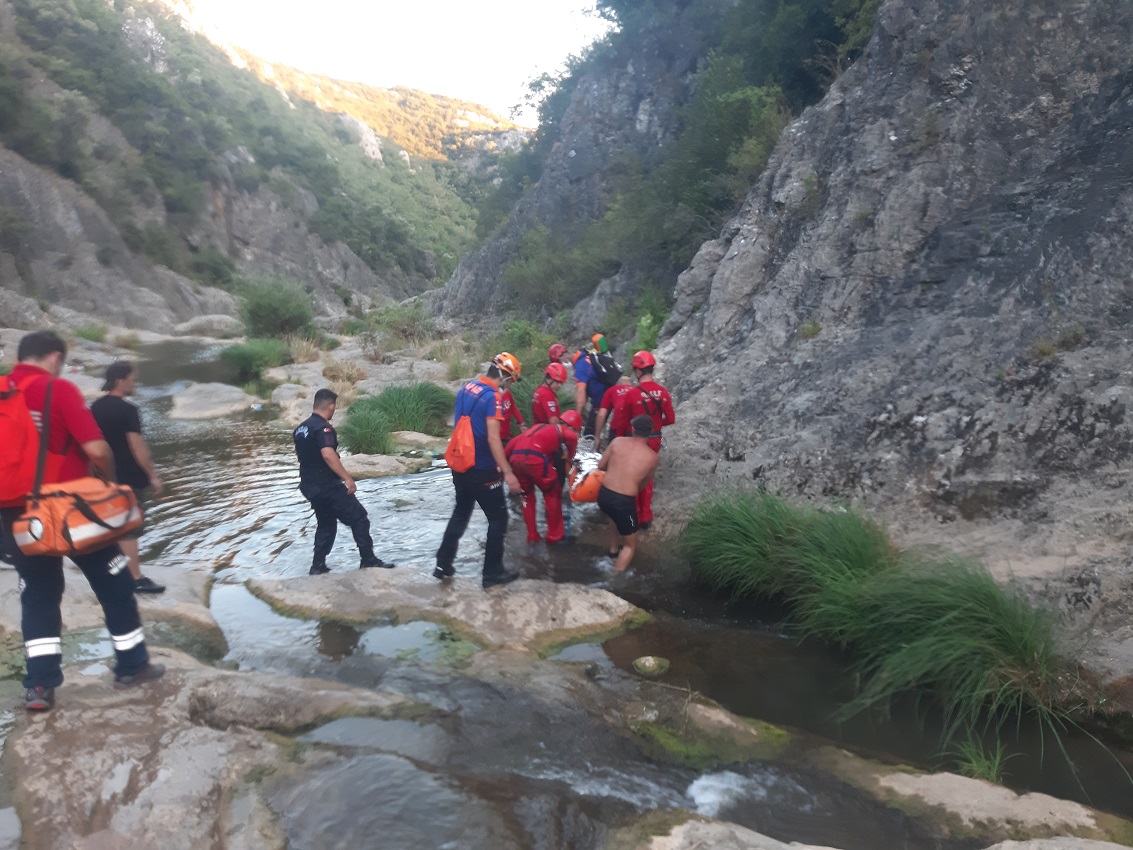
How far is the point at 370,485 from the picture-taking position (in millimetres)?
10914

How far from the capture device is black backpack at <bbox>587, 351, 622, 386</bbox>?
33.3ft

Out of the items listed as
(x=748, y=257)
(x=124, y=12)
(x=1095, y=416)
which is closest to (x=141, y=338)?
(x=748, y=257)

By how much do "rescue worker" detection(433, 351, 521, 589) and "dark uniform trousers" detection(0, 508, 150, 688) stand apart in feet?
8.24

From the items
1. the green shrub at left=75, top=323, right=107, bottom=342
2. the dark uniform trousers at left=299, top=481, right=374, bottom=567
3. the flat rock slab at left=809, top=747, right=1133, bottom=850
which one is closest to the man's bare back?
the dark uniform trousers at left=299, top=481, right=374, bottom=567

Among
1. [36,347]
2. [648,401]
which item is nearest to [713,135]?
[648,401]

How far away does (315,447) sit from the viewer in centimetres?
691

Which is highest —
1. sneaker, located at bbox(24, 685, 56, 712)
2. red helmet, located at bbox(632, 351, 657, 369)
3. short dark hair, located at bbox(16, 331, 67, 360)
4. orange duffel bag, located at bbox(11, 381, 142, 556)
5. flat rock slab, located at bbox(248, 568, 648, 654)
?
short dark hair, located at bbox(16, 331, 67, 360)

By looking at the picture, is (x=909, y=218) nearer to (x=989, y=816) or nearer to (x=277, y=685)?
(x=989, y=816)

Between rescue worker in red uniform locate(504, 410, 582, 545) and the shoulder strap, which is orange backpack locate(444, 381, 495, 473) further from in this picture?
the shoulder strap

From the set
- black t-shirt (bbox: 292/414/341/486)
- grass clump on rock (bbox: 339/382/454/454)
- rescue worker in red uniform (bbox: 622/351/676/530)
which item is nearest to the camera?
black t-shirt (bbox: 292/414/341/486)

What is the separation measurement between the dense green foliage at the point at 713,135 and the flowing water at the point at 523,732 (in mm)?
10375

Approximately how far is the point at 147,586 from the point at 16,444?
8.90 ft

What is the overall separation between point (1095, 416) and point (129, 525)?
267 inches

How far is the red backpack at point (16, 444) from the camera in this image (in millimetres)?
3990
